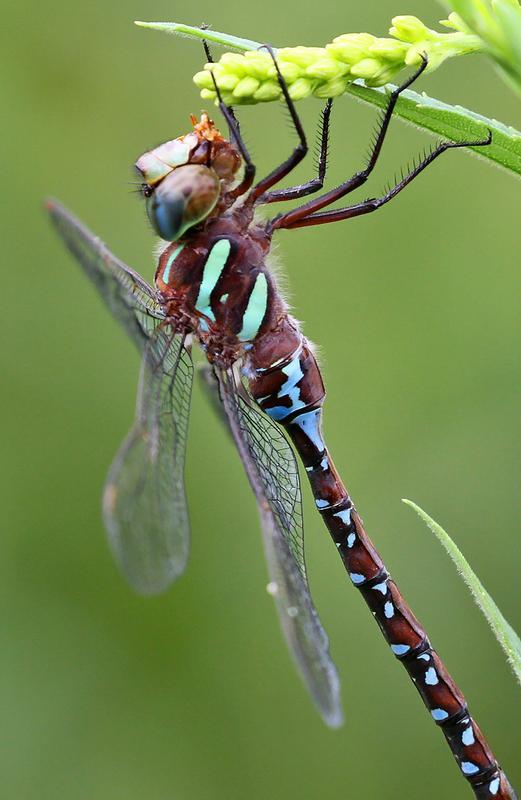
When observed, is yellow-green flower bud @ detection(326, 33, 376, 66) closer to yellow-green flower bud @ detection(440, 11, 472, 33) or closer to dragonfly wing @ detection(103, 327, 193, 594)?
yellow-green flower bud @ detection(440, 11, 472, 33)

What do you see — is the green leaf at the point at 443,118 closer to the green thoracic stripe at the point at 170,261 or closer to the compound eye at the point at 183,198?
the compound eye at the point at 183,198

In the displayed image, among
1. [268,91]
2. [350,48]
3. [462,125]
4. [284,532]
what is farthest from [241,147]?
[284,532]

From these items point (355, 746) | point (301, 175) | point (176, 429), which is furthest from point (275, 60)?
point (355, 746)

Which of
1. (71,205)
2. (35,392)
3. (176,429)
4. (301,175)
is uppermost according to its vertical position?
(71,205)

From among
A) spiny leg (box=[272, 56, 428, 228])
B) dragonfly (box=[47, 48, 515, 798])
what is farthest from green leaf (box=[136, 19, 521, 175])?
dragonfly (box=[47, 48, 515, 798])

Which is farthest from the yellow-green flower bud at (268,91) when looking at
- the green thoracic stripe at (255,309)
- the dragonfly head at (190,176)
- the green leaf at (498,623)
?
the green thoracic stripe at (255,309)

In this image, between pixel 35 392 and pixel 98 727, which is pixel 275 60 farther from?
pixel 98 727

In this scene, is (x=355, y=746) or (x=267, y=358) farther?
(x=355, y=746)
